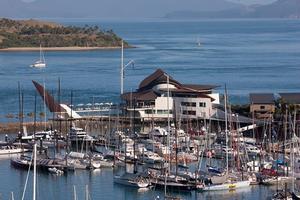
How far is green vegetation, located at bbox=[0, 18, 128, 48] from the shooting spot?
91562mm

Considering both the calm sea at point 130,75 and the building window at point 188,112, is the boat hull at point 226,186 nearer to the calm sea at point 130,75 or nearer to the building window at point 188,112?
the calm sea at point 130,75

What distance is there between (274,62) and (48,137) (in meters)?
44.1

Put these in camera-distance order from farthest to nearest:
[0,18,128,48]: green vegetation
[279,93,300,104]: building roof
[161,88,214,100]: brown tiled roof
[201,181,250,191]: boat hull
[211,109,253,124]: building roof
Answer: [0,18,128,48]: green vegetation → [161,88,214,100]: brown tiled roof → [279,93,300,104]: building roof → [211,109,253,124]: building roof → [201,181,250,191]: boat hull

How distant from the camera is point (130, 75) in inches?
2409

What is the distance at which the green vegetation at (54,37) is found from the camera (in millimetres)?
91562

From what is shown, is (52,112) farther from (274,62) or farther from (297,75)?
(274,62)

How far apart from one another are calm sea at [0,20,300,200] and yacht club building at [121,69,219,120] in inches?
231

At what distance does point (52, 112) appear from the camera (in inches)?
1430

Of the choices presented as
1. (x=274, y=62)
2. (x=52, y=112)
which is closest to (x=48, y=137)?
(x=52, y=112)

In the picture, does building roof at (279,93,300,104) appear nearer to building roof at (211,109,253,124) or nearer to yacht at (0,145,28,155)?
building roof at (211,109,253,124)

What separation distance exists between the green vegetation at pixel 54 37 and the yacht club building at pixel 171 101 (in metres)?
53.9

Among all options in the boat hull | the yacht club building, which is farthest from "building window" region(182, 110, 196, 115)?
the boat hull

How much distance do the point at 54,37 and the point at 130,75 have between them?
33.5 metres

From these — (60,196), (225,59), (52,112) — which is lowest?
(60,196)
